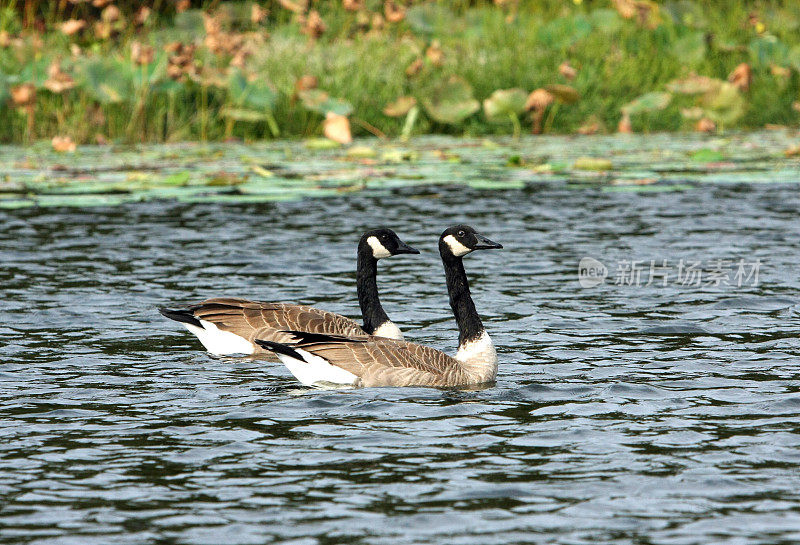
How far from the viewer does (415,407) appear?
8586 mm

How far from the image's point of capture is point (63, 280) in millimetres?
13078

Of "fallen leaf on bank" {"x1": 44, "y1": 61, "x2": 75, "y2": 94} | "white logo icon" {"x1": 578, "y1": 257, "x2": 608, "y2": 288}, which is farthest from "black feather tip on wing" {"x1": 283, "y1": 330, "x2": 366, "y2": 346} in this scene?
"fallen leaf on bank" {"x1": 44, "y1": 61, "x2": 75, "y2": 94}

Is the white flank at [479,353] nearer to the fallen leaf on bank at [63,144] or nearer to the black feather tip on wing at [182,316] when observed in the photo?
the black feather tip on wing at [182,316]

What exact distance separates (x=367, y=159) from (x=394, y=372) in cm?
1176

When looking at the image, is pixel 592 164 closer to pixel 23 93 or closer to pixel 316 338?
pixel 23 93

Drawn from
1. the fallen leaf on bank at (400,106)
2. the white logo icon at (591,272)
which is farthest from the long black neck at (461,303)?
the fallen leaf on bank at (400,106)

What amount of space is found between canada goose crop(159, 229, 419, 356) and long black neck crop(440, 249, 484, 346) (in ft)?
1.27

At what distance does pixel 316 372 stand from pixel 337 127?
12874 mm

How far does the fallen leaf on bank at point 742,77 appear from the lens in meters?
23.4

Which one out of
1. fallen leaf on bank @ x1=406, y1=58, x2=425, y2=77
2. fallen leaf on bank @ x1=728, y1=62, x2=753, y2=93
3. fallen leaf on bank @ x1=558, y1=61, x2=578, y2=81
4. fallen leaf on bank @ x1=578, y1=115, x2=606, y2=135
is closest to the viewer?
fallen leaf on bank @ x1=728, y1=62, x2=753, y2=93

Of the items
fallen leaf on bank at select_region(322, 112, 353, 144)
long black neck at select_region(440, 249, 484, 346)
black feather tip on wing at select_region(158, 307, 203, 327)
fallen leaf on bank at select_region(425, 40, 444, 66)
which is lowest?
black feather tip on wing at select_region(158, 307, 203, 327)

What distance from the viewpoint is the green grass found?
2278 cm

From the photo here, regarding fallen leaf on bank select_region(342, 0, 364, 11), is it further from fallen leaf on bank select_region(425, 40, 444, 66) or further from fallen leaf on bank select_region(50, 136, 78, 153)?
fallen leaf on bank select_region(50, 136, 78, 153)

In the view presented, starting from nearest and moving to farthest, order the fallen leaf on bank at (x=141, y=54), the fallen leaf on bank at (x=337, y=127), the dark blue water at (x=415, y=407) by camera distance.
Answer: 1. the dark blue water at (x=415, y=407)
2. the fallen leaf on bank at (x=141, y=54)
3. the fallen leaf on bank at (x=337, y=127)
